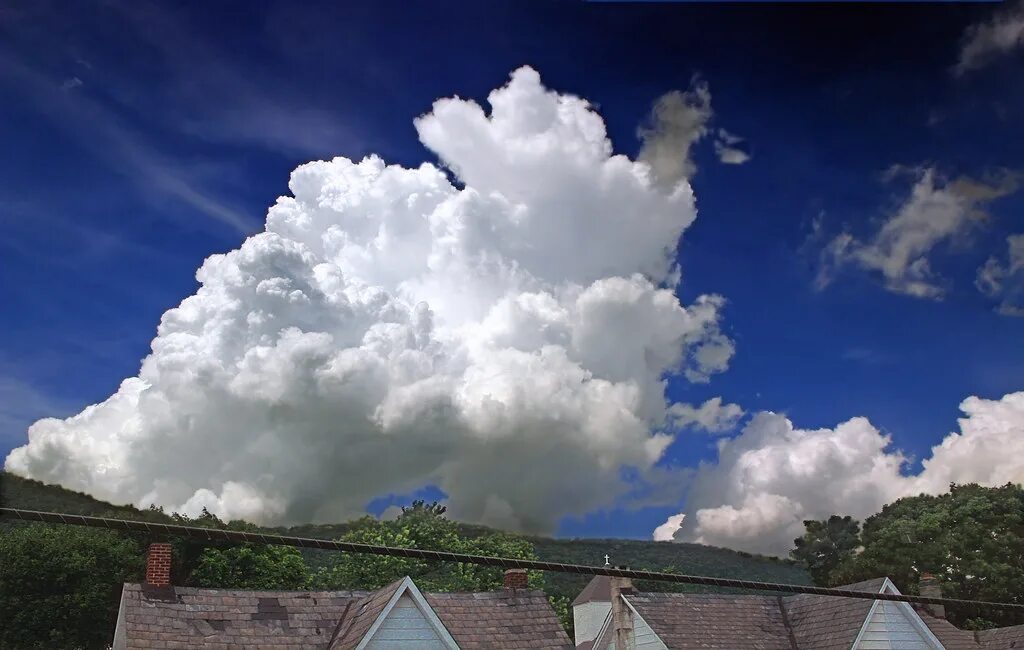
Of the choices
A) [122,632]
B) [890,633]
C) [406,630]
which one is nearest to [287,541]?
[406,630]

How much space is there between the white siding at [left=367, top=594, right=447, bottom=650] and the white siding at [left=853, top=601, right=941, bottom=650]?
17.9 m

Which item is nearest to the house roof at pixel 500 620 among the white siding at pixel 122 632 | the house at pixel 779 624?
the house at pixel 779 624

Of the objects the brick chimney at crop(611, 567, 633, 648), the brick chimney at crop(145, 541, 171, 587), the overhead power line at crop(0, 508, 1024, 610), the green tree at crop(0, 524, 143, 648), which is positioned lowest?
the overhead power line at crop(0, 508, 1024, 610)

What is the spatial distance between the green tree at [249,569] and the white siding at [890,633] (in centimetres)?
3367

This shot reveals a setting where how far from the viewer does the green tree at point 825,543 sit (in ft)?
319

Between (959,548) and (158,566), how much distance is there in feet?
183

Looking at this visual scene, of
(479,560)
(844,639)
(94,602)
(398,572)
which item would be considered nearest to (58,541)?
(94,602)

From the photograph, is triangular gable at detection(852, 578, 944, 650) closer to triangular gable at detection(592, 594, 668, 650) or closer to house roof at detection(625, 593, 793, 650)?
house roof at detection(625, 593, 793, 650)

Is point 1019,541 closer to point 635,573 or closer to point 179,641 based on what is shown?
point 179,641

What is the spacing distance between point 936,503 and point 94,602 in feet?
197

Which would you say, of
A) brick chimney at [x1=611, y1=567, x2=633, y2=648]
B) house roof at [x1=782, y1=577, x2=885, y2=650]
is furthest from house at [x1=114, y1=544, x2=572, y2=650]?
house roof at [x1=782, y1=577, x2=885, y2=650]

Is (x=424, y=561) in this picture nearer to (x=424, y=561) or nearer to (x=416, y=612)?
(x=424, y=561)

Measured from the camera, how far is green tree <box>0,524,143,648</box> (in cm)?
5178

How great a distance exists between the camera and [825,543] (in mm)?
99438
